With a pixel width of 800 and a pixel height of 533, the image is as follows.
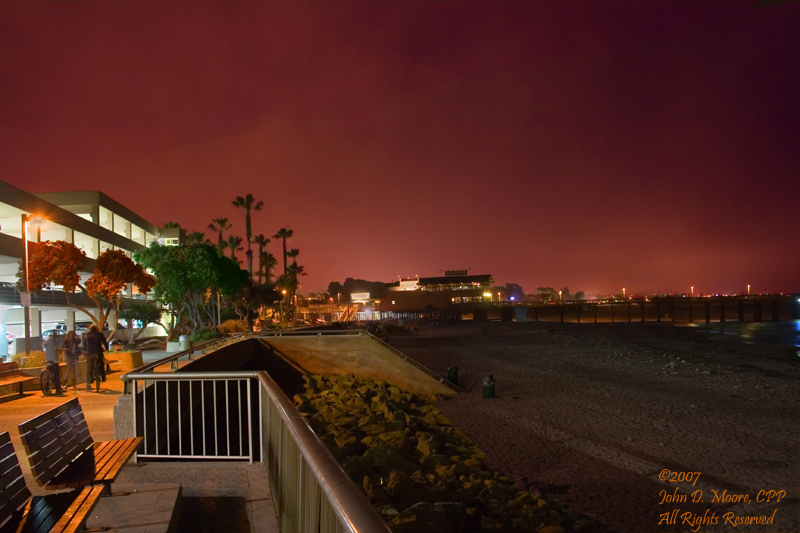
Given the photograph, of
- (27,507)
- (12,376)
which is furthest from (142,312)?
(27,507)

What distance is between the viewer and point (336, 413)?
1617cm

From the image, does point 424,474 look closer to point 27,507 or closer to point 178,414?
point 178,414

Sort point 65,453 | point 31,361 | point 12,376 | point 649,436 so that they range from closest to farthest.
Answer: point 65,453 < point 649,436 < point 12,376 < point 31,361

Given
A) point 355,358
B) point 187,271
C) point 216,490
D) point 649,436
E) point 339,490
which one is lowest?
point 649,436

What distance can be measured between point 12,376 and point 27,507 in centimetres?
1205

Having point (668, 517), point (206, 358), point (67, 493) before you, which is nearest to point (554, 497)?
point (668, 517)

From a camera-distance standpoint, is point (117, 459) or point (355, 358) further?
point (355, 358)

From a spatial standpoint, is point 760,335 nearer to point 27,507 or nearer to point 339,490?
point 27,507

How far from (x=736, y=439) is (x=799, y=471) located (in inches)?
89.6

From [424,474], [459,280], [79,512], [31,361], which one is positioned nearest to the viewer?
[79,512]

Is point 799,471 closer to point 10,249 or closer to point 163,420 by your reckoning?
point 163,420

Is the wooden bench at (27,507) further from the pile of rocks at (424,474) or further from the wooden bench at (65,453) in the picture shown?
the pile of rocks at (424,474)

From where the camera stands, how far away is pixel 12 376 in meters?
13.9

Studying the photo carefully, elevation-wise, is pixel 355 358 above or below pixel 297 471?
below
